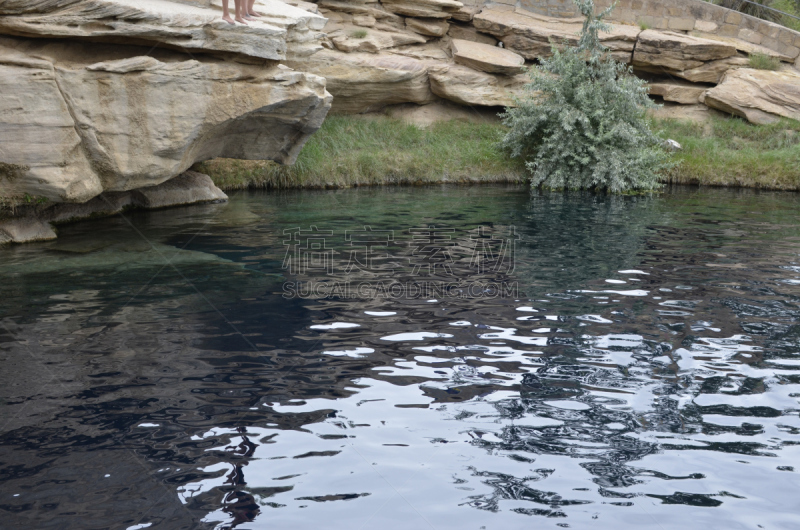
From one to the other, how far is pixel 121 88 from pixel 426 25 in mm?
14514

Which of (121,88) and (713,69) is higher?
(713,69)

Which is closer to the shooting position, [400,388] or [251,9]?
[400,388]

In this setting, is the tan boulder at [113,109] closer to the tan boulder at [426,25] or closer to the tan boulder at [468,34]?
the tan boulder at [426,25]

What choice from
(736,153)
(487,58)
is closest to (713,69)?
(736,153)

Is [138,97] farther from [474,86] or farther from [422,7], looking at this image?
[422,7]

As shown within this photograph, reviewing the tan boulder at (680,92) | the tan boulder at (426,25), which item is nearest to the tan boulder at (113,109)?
the tan boulder at (426,25)

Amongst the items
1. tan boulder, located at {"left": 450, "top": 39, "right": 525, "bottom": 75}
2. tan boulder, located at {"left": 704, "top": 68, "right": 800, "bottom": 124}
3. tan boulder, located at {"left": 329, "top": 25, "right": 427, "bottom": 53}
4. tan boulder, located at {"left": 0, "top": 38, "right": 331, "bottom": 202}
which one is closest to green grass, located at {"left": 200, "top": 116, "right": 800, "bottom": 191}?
tan boulder, located at {"left": 704, "top": 68, "right": 800, "bottom": 124}

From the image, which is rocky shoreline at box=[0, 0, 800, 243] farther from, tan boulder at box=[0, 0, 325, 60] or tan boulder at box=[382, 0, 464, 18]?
tan boulder at box=[382, 0, 464, 18]

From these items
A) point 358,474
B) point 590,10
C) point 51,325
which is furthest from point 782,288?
point 590,10

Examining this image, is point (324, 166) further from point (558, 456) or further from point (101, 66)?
point (558, 456)

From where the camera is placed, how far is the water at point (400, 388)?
3949 mm

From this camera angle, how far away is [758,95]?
22312mm

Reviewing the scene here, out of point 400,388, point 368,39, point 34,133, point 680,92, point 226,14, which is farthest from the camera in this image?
point 680,92

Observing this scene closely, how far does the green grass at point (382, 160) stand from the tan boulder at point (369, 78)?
586 mm
